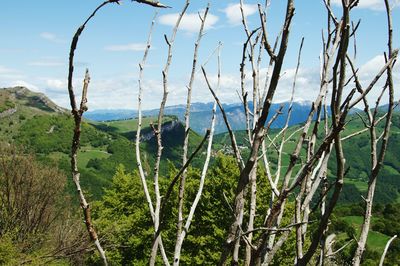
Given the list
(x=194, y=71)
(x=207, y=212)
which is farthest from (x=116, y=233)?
(x=194, y=71)

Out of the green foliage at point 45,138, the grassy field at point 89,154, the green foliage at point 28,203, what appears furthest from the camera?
the green foliage at point 45,138

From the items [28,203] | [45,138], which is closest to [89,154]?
[45,138]

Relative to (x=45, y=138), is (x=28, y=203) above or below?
above

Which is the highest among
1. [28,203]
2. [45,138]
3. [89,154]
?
[28,203]

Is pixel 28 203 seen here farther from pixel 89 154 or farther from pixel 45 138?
pixel 45 138

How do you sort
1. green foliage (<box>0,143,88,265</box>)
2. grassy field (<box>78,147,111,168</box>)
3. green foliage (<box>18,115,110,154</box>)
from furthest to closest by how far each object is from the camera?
1. green foliage (<box>18,115,110,154</box>)
2. grassy field (<box>78,147,111,168</box>)
3. green foliage (<box>0,143,88,265</box>)

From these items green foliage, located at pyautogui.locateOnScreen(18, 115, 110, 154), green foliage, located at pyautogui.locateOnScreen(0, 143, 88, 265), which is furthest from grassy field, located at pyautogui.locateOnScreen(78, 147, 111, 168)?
green foliage, located at pyautogui.locateOnScreen(0, 143, 88, 265)

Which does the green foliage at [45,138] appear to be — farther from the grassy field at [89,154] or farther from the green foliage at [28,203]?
the green foliage at [28,203]

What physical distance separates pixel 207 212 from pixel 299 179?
24883 millimetres

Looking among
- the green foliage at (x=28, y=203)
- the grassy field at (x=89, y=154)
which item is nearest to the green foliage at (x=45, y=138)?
the grassy field at (x=89, y=154)

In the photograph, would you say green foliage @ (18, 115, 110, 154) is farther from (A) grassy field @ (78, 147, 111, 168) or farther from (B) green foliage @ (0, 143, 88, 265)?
(B) green foliage @ (0, 143, 88, 265)

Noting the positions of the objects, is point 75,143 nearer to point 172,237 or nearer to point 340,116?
point 340,116

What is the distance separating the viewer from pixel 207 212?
84.8ft

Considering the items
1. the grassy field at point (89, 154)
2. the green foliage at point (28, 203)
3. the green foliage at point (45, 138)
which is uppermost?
the green foliage at point (28, 203)
